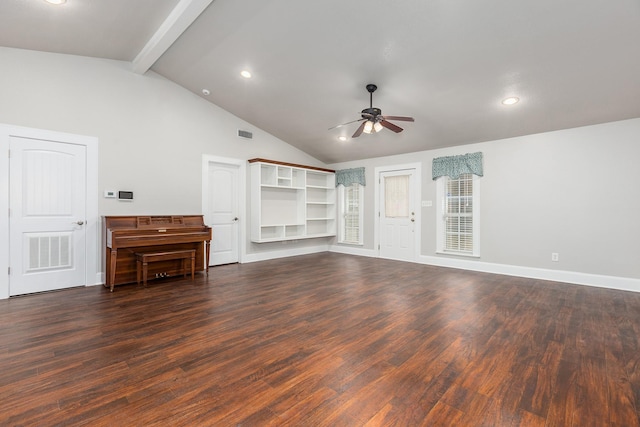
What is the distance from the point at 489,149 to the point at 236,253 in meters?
5.16

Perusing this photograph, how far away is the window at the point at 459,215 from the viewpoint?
545 centimetres

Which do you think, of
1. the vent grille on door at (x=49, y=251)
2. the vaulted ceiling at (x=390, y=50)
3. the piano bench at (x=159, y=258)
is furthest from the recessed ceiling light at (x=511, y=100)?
the vent grille on door at (x=49, y=251)

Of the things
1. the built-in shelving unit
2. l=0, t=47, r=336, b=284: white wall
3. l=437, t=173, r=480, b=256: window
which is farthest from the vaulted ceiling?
the built-in shelving unit

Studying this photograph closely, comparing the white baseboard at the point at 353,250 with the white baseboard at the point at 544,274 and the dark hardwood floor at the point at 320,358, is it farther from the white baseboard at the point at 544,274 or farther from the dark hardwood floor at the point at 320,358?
the dark hardwood floor at the point at 320,358

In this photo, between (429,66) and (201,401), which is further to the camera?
(429,66)

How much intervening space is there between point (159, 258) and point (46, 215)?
4.86ft

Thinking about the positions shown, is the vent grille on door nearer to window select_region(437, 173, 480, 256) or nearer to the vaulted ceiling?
the vaulted ceiling

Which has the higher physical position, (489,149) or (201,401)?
(489,149)

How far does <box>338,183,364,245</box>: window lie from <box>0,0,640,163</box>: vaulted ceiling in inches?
104

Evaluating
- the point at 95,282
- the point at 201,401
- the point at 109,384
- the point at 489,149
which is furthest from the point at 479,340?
the point at 95,282

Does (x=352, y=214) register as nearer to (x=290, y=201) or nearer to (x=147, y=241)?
(x=290, y=201)

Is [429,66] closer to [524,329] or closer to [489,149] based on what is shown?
[489,149]

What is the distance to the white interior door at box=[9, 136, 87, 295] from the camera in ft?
12.2

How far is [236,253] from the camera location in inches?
236
